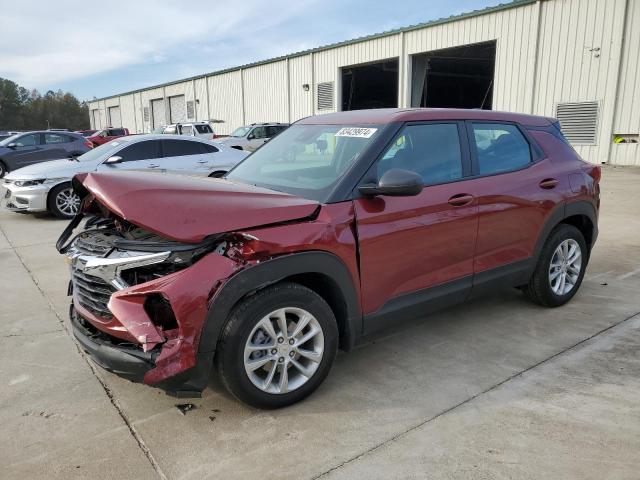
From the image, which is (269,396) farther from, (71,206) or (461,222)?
(71,206)

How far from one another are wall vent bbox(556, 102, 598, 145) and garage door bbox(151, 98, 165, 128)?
111ft

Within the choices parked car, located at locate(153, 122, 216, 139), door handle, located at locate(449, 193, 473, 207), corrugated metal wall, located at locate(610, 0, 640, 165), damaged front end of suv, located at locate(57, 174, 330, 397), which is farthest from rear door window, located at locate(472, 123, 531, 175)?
parked car, located at locate(153, 122, 216, 139)

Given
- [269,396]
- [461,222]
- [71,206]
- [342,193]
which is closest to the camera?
A: [269,396]

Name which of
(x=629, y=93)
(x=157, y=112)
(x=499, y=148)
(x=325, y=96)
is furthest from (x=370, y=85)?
(x=499, y=148)

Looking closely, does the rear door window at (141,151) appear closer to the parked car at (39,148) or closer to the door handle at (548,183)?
the parked car at (39,148)

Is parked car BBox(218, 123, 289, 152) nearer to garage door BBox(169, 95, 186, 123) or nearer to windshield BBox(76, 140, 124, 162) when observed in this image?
windshield BBox(76, 140, 124, 162)

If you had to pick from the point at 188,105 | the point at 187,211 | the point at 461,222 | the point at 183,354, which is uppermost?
the point at 188,105

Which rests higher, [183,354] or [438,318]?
[183,354]

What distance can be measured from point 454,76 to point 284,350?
30263 mm

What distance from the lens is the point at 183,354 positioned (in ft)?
8.42

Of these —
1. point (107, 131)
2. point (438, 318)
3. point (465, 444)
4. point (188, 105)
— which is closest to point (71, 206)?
point (438, 318)

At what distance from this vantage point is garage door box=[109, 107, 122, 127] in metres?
53.2

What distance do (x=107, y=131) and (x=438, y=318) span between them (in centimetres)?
2965

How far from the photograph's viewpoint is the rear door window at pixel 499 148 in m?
3.94
